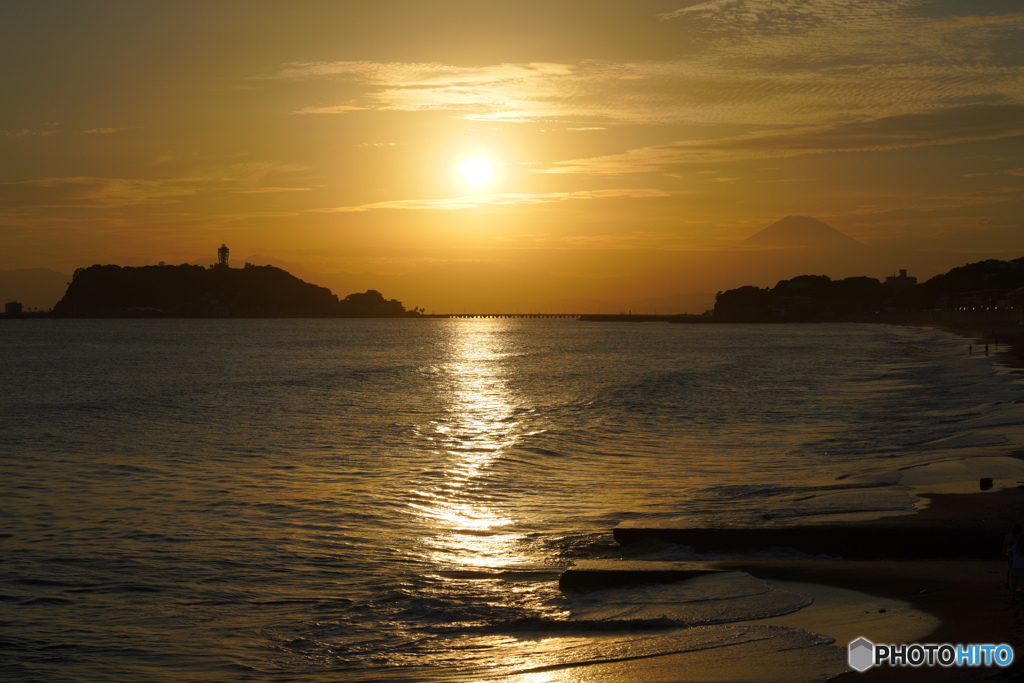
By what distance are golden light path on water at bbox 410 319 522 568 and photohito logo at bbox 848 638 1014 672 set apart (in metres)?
6.64

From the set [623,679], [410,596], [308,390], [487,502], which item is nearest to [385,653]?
[410,596]

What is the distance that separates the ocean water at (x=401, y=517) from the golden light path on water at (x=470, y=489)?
0.33 ft

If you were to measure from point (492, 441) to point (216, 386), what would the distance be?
32.8 meters

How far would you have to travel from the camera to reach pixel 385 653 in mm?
10727

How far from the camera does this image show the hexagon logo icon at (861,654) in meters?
9.10

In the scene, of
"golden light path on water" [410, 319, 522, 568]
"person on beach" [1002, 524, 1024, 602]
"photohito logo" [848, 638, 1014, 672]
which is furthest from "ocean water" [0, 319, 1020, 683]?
"person on beach" [1002, 524, 1024, 602]

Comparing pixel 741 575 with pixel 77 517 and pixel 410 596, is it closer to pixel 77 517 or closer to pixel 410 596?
pixel 410 596


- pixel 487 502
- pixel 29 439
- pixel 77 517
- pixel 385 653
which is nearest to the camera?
pixel 385 653

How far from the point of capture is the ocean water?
10.7m

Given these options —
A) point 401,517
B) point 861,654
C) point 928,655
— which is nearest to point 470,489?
point 401,517

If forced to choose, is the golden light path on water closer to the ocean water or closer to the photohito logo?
the ocean water

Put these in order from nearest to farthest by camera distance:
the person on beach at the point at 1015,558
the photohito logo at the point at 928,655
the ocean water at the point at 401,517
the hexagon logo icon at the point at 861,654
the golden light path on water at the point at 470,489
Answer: the photohito logo at the point at 928,655, the hexagon logo icon at the point at 861,654, the person on beach at the point at 1015,558, the ocean water at the point at 401,517, the golden light path on water at the point at 470,489

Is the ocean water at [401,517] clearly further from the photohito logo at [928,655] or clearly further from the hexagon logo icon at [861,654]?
the photohito logo at [928,655]

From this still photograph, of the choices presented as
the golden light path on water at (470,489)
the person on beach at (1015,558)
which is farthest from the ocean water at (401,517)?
the person on beach at (1015,558)
